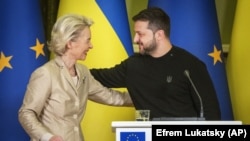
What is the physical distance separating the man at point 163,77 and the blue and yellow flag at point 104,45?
1.10ft

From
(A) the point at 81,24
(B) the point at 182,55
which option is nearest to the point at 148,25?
(B) the point at 182,55

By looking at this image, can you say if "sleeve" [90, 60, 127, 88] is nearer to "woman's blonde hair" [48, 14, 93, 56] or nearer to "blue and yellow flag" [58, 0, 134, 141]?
"blue and yellow flag" [58, 0, 134, 141]

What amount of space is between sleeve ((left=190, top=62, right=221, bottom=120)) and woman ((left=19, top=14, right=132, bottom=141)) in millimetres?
459

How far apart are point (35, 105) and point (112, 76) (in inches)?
21.1

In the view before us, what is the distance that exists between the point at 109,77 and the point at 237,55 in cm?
76

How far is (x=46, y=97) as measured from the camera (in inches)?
72.4

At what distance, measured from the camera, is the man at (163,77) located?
2102mm

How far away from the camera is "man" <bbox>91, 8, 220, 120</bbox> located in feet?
6.89

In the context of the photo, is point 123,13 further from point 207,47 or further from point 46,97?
point 46,97

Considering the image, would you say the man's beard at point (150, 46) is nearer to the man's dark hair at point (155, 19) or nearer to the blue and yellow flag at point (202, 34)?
the man's dark hair at point (155, 19)

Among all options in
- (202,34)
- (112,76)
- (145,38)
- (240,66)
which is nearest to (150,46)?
(145,38)

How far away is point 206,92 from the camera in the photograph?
2.09 m

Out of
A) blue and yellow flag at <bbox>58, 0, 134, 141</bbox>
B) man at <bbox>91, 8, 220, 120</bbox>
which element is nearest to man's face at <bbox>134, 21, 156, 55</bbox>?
man at <bbox>91, 8, 220, 120</bbox>

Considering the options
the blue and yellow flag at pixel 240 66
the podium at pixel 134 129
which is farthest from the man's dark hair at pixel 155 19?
the podium at pixel 134 129
